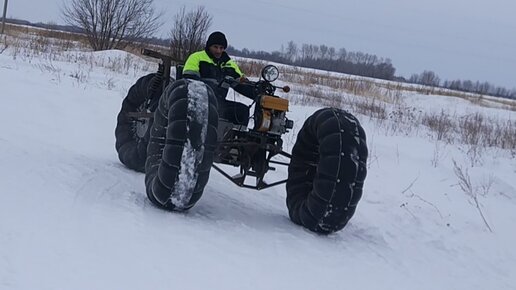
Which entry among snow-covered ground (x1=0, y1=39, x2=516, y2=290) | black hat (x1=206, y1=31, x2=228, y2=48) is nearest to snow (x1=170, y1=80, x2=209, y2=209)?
A: snow-covered ground (x1=0, y1=39, x2=516, y2=290)

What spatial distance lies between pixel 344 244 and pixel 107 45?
2830cm

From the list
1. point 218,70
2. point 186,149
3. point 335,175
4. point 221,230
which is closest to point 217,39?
point 218,70

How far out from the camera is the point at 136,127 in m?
7.56

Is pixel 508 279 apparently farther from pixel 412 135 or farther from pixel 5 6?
pixel 5 6

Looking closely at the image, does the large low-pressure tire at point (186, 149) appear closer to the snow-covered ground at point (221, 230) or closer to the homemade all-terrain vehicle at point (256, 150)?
the homemade all-terrain vehicle at point (256, 150)

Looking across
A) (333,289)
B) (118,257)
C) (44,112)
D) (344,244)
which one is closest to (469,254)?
(344,244)

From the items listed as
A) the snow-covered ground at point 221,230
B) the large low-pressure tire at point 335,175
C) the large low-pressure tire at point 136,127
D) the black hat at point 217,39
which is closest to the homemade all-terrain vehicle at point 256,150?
the large low-pressure tire at point 335,175

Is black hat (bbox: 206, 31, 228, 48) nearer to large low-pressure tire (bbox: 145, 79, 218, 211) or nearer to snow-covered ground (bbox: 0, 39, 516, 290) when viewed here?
large low-pressure tire (bbox: 145, 79, 218, 211)

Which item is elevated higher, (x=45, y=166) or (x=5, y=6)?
(x=5, y=6)

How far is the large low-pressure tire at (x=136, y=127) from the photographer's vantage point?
22.6 feet

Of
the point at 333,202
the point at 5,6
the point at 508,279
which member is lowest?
the point at 508,279

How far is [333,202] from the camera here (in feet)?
17.0

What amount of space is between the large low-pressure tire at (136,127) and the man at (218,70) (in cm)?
92

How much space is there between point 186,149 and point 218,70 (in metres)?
1.71
